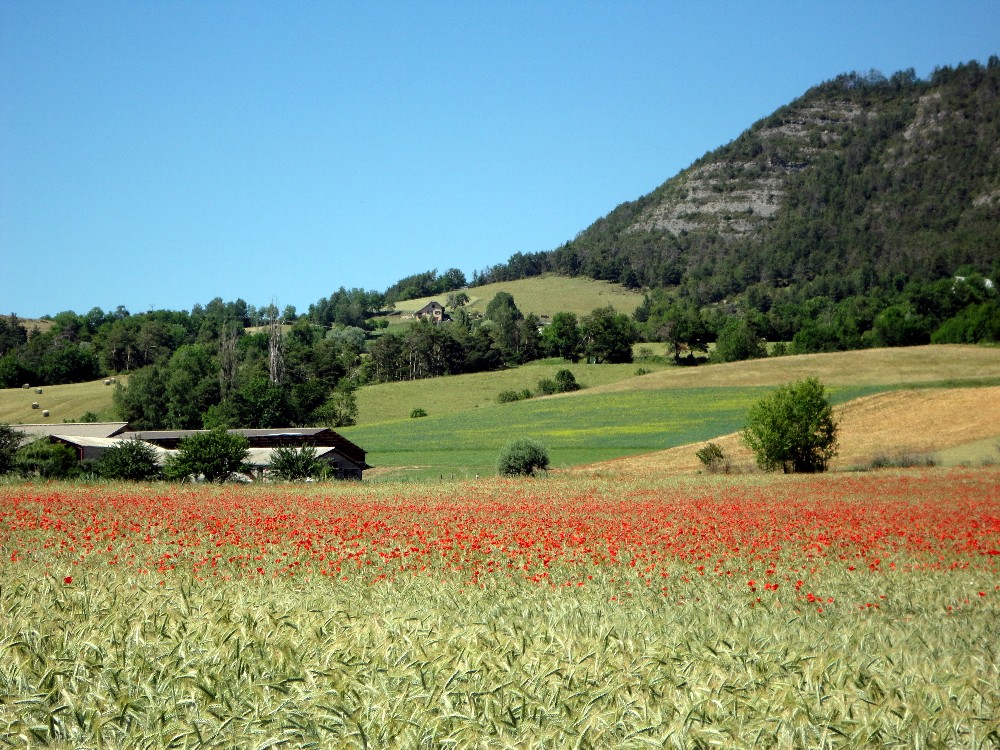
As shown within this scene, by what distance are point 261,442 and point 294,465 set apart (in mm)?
24245

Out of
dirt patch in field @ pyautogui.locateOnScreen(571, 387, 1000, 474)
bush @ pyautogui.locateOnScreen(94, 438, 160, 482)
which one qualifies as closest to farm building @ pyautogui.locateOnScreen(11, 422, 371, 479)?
bush @ pyautogui.locateOnScreen(94, 438, 160, 482)

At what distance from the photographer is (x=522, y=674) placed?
16.6 feet

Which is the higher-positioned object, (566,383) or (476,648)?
(476,648)

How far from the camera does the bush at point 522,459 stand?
46.3 metres

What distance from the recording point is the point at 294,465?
4247 centimetres

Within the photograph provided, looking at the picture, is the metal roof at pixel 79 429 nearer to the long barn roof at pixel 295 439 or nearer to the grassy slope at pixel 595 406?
the long barn roof at pixel 295 439

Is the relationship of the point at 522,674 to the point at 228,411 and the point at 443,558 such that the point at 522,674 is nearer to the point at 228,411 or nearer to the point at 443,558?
the point at 443,558

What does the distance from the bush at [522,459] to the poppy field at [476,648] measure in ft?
105

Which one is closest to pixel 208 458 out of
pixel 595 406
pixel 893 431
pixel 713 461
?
pixel 713 461

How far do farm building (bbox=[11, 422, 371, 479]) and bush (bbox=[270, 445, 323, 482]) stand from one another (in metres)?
9.51

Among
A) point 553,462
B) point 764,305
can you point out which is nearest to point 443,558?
point 553,462

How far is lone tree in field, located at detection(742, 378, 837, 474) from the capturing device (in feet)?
155

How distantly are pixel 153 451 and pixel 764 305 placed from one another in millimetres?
170467

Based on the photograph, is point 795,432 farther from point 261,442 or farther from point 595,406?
point 595,406
